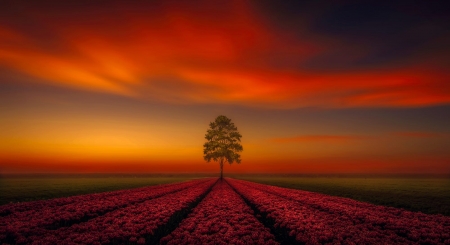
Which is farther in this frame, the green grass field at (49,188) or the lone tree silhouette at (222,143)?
the lone tree silhouette at (222,143)

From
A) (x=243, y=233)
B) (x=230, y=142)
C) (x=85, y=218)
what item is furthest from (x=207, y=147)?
(x=243, y=233)

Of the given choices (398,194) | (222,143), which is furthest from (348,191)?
(222,143)

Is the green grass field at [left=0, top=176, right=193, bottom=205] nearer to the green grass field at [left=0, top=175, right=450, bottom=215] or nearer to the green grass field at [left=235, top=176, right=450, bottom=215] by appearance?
the green grass field at [left=0, top=175, right=450, bottom=215]

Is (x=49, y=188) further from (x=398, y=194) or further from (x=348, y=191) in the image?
(x=398, y=194)

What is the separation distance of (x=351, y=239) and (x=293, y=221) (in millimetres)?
2982

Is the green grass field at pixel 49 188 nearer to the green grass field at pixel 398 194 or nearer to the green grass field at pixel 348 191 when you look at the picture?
the green grass field at pixel 348 191

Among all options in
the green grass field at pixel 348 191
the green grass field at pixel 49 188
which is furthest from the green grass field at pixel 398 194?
the green grass field at pixel 49 188

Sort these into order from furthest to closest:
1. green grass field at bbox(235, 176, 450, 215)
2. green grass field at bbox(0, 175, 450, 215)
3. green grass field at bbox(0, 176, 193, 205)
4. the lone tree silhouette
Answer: the lone tree silhouette → green grass field at bbox(0, 176, 193, 205) → green grass field at bbox(0, 175, 450, 215) → green grass field at bbox(235, 176, 450, 215)

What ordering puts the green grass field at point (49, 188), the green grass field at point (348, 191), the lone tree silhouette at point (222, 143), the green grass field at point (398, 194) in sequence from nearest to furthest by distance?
the green grass field at point (398, 194) → the green grass field at point (348, 191) → the green grass field at point (49, 188) → the lone tree silhouette at point (222, 143)

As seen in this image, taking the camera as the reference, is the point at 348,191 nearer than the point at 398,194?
No

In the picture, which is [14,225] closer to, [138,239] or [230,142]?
[138,239]

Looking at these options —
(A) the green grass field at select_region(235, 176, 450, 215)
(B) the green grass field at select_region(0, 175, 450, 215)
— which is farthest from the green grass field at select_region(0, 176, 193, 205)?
(A) the green grass field at select_region(235, 176, 450, 215)

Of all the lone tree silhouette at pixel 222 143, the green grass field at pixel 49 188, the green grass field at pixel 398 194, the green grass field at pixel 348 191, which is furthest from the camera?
the lone tree silhouette at pixel 222 143

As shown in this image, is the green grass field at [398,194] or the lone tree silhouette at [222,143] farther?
the lone tree silhouette at [222,143]
